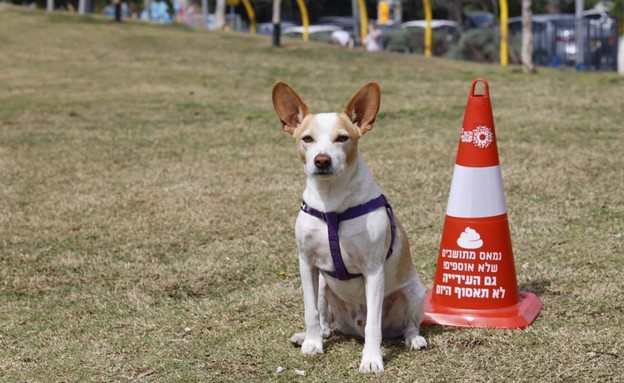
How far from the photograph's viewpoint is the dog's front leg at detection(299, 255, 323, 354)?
5.05 metres

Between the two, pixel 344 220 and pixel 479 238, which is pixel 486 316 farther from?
pixel 344 220

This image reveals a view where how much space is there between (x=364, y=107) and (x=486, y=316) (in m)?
1.46

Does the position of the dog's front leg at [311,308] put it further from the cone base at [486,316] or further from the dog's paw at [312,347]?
the cone base at [486,316]

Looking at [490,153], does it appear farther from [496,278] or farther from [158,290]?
[158,290]

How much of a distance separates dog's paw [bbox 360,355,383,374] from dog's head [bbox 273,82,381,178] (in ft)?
3.07

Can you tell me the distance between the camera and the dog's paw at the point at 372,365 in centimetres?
491

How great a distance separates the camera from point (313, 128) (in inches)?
189

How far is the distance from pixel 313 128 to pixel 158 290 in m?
2.46

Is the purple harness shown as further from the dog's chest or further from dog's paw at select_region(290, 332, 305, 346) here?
dog's paw at select_region(290, 332, 305, 346)

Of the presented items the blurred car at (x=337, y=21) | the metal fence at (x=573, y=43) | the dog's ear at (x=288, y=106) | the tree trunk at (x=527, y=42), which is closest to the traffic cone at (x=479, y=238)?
the dog's ear at (x=288, y=106)

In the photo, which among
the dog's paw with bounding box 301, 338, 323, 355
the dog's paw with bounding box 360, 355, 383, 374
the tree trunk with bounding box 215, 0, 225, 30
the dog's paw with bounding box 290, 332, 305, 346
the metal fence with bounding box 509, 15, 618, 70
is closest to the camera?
the dog's paw with bounding box 360, 355, 383, 374

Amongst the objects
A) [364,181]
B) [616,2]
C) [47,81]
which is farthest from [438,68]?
[616,2]

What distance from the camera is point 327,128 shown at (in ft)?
15.7

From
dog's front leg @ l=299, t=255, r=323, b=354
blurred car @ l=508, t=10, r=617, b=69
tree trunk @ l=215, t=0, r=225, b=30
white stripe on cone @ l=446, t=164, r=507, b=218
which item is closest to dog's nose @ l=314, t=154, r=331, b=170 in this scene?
dog's front leg @ l=299, t=255, r=323, b=354
